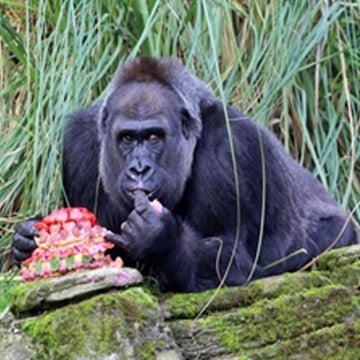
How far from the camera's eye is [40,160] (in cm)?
639

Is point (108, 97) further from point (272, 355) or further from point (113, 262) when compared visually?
point (272, 355)

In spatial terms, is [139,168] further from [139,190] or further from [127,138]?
[127,138]

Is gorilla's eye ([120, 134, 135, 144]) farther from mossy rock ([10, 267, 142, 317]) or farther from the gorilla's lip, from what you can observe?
mossy rock ([10, 267, 142, 317])

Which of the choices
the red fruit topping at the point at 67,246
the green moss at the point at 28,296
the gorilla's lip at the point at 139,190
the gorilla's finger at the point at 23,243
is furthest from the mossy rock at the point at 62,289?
the gorilla's finger at the point at 23,243

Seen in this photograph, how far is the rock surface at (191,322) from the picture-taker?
4039mm

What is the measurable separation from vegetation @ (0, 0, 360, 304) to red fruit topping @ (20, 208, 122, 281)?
1.20 m

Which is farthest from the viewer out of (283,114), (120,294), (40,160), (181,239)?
(283,114)

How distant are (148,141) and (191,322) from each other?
1075 mm

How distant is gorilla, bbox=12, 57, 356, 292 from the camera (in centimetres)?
494

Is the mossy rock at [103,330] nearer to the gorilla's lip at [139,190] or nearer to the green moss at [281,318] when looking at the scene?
the green moss at [281,318]

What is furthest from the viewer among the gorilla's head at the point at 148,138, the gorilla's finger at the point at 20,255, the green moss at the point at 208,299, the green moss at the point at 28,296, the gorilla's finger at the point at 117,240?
the gorilla's finger at the point at 20,255

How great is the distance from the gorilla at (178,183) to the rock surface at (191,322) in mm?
421

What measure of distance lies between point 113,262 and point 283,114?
7.99 feet

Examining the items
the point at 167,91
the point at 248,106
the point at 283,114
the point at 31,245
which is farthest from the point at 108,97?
the point at 283,114
